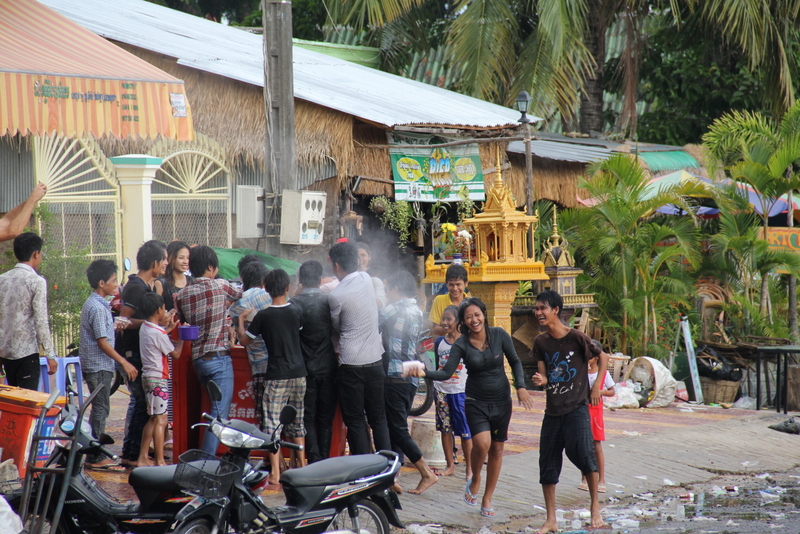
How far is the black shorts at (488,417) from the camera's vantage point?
21.9 feet

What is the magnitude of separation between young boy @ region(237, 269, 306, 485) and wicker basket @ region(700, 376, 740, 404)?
7.54 metres

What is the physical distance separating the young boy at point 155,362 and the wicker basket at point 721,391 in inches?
315

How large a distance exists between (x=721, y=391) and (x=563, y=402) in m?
6.76

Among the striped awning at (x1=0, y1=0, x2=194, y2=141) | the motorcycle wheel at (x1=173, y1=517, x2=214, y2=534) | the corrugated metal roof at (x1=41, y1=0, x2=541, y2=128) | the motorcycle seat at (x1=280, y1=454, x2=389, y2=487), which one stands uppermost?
the corrugated metal roof at (x1=41, y1=0, x2=541, y2=128)

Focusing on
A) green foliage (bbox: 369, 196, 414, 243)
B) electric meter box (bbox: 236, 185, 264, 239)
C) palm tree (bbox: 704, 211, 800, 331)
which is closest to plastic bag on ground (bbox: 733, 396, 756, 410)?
palm tree (bbox: 704, 211, 800, 331)

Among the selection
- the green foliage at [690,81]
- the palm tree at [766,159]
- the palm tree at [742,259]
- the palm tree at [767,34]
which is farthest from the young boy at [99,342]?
the green foliage at [690,81]

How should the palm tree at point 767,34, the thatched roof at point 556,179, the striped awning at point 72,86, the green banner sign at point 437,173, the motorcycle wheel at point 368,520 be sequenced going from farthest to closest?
the palm tree at point 767,34, the thatched roof at point 556,179, the green banner sign at point 437,173, the striped awning at point 72,86, the motorcycle wheel at point 368,520

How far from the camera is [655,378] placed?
39.1ft

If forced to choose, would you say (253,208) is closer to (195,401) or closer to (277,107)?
(277,107)

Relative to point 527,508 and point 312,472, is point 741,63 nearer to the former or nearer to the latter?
point 527,508

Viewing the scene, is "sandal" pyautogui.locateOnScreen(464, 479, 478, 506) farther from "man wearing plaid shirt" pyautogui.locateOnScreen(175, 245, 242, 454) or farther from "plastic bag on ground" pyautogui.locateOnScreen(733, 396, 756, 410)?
"plastic bag on ground" pyautogui.locateOnScreen(733, 396, 756, 410)

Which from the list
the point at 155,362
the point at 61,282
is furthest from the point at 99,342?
the point at 61,282

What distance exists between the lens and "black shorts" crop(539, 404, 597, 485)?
652cm

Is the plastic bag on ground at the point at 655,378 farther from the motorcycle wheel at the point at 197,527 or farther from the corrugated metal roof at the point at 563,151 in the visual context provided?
the motorcycle wheel at the point at 197,527
